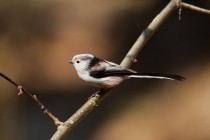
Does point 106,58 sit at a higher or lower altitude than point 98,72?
lower

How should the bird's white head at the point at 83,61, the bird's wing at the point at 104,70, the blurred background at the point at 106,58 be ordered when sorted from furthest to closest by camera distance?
the blurred background at the point at 106,58 < the bird's white head at the point at 83,61 < the bird's wing at the point at 104,70

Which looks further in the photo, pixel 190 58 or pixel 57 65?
pixel 57 65

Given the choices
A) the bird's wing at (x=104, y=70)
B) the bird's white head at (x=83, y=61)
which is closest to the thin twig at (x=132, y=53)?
the bird's wing at (x=104, y=70)

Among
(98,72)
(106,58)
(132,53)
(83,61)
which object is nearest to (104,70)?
(98,72)

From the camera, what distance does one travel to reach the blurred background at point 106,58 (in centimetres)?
555

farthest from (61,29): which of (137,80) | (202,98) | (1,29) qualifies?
(202,98)

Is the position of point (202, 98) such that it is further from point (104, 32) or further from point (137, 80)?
point (104, 32)

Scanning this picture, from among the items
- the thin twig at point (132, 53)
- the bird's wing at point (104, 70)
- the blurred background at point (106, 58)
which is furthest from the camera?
the blurred background at point (106, 58)

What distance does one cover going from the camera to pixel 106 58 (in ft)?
20.4

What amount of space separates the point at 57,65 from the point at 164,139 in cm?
177

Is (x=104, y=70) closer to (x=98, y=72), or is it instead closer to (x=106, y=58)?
(x=98, y=72)

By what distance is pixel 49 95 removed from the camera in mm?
6055

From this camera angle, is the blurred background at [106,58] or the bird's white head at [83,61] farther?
the blurred background at [106,58]

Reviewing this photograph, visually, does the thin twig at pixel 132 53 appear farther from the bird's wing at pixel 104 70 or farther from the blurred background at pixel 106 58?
the blurred background at pixel 106 58
